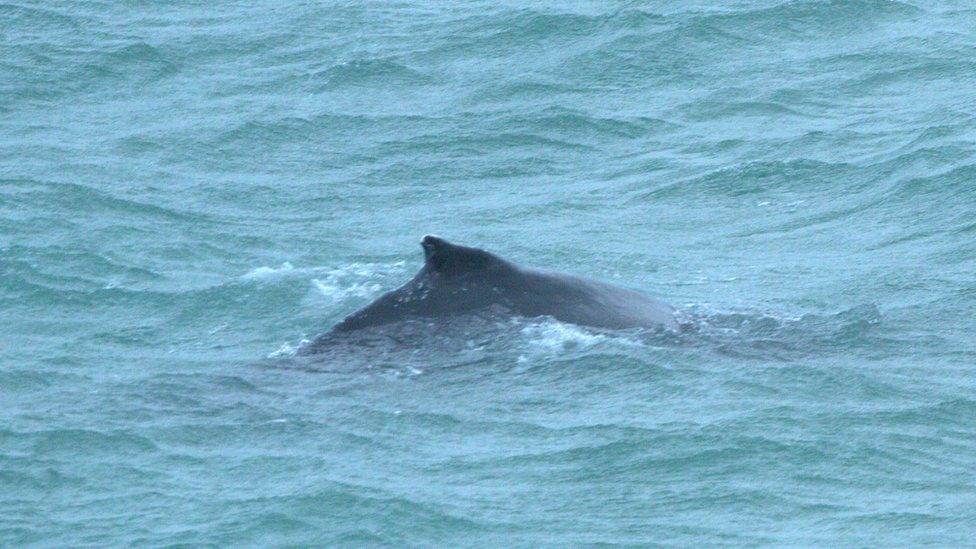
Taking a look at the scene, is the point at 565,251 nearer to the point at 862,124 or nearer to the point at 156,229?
the point at 156,229

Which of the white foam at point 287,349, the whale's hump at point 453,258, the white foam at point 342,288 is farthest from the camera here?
the white foam at point 342,288

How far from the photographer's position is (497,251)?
58.1 feet

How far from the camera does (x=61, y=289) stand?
53.1 ft

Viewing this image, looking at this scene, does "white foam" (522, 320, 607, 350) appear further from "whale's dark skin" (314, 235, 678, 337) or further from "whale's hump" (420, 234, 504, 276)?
"whale's hump" (420, 234, 504, 276)

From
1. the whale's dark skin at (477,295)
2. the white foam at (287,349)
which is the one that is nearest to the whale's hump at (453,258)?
the whale's dark skin at (477,295)

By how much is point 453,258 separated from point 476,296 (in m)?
0.36

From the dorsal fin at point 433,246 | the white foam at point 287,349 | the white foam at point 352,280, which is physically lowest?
the white foam at point 352,280

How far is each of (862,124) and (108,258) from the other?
32.0 ft

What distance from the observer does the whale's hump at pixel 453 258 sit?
13.3m

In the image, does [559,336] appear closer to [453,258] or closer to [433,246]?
[453,258]

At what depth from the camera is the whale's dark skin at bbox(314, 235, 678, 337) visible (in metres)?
13.3

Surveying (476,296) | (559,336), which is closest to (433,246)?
(476,296)

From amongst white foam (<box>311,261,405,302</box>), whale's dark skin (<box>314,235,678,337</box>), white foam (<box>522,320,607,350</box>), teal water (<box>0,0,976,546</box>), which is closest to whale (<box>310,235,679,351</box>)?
whale's dark skin (<box>314,235,678,337</box>)

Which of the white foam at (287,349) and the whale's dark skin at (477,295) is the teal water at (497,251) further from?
the whale's dark skin at (477,295)
